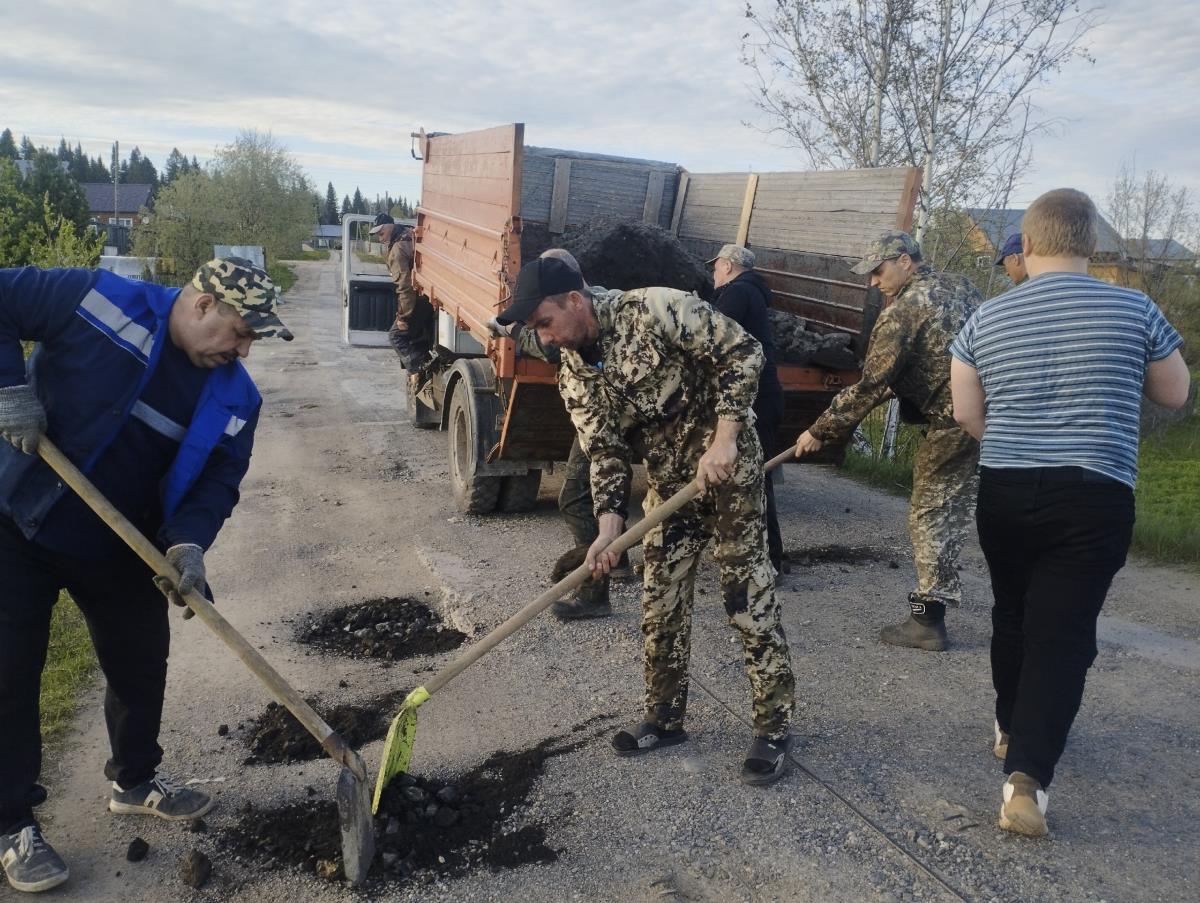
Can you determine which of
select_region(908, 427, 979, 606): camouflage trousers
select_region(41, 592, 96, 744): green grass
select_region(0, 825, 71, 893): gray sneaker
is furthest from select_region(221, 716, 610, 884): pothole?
select_region(908, 427, 979, 606): camouflage trousers

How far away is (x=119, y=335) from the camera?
8.43 ft

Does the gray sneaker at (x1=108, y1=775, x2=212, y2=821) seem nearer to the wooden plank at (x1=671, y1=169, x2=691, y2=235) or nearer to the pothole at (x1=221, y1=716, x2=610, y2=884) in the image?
the pothole at (x1=221, y1=716, x2=610, y2=884)

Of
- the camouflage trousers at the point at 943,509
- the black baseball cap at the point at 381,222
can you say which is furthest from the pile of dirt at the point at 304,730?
the black baseball cap at the point at 381,222

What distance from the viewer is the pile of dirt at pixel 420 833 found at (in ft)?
8.96

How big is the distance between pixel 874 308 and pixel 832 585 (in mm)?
1718

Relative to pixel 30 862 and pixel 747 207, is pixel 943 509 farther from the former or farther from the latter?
pixel 30 862

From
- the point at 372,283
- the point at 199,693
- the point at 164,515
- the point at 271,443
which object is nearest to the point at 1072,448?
the point at 164,515

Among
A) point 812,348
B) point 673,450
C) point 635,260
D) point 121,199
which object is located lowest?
point 673,450

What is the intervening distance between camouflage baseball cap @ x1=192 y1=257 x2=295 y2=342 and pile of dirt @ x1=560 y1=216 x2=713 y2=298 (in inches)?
127

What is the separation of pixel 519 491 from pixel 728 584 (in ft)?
11.9

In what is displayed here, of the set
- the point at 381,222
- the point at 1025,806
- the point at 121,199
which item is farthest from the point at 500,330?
the point at 121,199

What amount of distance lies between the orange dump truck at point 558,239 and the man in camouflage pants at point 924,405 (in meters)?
0.65

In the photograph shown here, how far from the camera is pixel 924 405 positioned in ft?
14.3

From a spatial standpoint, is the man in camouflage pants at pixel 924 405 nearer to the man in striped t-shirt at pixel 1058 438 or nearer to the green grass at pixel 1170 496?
the man in striped t-shirt at pixel 1058 438
